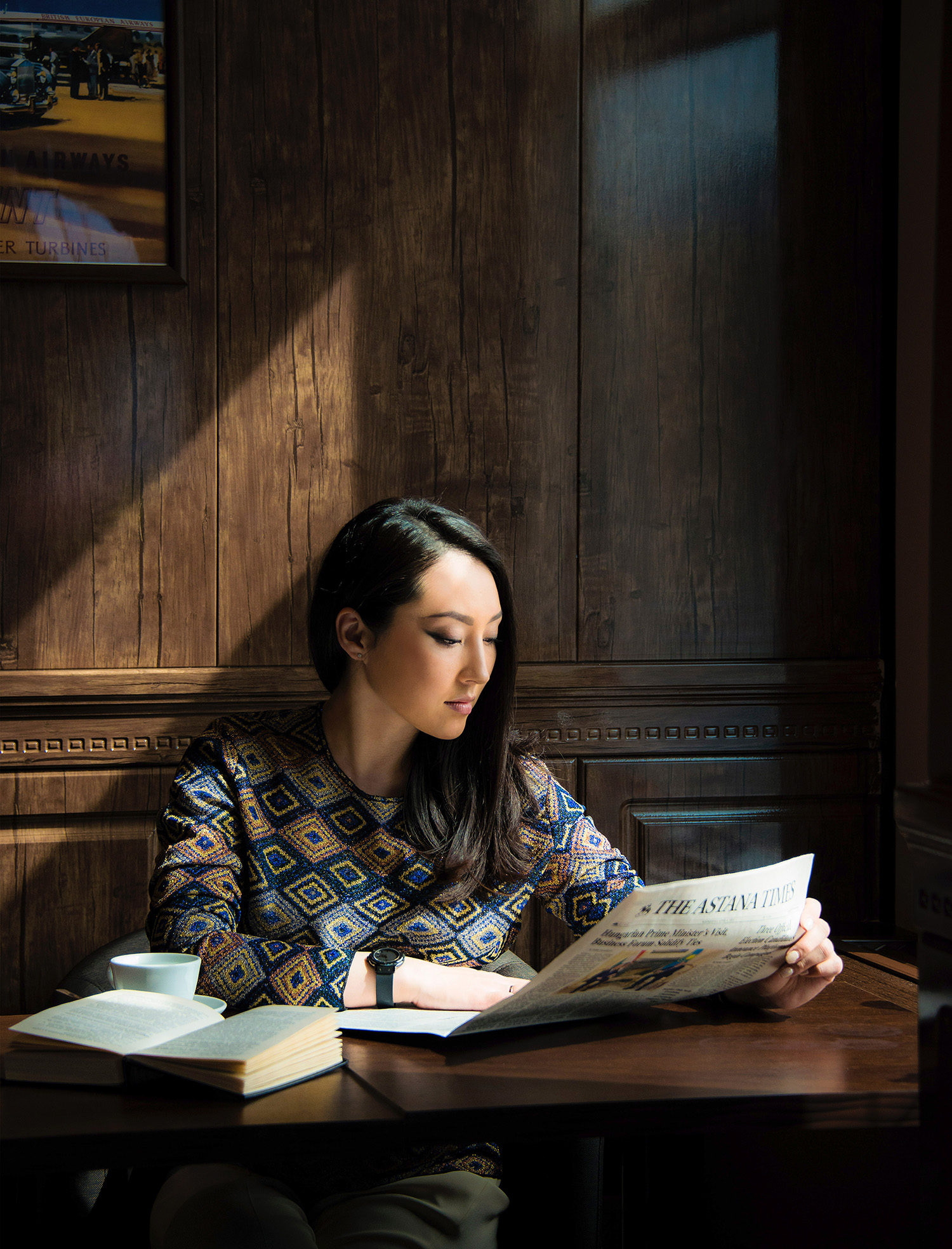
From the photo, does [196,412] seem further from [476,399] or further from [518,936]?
[518,936]

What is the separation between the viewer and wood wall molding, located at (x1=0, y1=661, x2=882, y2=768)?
250cm

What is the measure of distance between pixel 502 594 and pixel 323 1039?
840mm

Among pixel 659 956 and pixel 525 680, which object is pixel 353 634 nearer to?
pixel 659 956

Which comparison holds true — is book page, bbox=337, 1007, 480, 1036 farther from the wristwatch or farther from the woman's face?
the woman's face

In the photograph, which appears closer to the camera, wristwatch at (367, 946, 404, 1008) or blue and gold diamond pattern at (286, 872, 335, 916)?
wristwatch at (367, 946, 404, 1008)

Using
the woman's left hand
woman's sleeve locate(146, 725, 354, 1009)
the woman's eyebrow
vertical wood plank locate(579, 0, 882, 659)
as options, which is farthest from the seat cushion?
vertical wood plank locate(579, 0, 882, 659)

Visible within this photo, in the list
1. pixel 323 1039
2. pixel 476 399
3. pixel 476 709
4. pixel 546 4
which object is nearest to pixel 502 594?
pixel 476 709

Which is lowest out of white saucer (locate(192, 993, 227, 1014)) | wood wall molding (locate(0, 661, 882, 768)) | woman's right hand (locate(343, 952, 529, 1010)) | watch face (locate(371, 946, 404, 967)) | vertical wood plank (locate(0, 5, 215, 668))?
woman's right hand (locate(343, 952, 529, 1010))

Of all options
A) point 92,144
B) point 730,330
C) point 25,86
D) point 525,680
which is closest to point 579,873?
point 525,680

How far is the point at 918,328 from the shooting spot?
8.95ft

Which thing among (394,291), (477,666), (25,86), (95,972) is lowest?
(95,972)

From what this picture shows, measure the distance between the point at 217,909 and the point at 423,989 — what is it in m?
0.30

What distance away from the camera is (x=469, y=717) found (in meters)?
1.73

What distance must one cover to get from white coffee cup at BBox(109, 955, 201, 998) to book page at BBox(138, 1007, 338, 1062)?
11 cm
